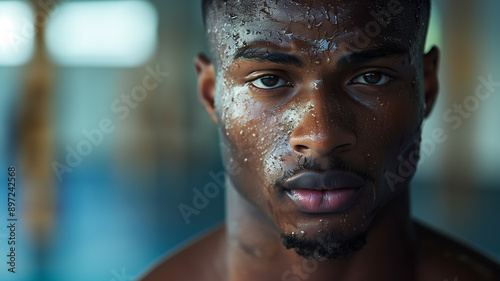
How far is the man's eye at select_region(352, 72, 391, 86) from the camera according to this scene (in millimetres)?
1089

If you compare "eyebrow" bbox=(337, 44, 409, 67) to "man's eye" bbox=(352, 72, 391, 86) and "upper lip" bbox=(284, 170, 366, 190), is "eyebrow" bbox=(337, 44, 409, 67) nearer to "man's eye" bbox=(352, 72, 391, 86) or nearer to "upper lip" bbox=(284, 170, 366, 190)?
"man's eye" bbox=(352, 72, 391, 86)


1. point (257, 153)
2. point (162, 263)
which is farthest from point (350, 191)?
point (162, 263)

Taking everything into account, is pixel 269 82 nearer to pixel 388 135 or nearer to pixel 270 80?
pixel 270 80

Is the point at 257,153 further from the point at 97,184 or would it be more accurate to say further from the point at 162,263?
the point at 97,184

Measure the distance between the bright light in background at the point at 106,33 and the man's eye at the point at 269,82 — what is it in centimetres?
369

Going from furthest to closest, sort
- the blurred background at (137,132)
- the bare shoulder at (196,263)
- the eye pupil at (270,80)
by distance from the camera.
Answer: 1. the blurred background at (137,132)
2. the bare shoulder at (196,263)
3. the eye pupil at (270,80)

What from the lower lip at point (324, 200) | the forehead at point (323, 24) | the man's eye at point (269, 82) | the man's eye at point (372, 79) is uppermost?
the forehead at point (323, 24)

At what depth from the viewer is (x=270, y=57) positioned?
1.07m

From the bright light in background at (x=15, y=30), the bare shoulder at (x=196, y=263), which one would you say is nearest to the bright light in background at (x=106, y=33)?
the bright light in background at (x=15, y=30)

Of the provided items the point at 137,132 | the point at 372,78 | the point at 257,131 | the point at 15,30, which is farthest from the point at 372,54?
the point at 137,132

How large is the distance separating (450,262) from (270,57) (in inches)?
25.2

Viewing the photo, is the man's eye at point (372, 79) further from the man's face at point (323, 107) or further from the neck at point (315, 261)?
the neck at point (315, 261)

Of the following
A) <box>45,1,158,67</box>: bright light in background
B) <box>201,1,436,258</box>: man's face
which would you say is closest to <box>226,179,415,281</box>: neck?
<box>201,1,436,258</box>: man's face

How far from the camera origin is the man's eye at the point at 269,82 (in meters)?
1.10
